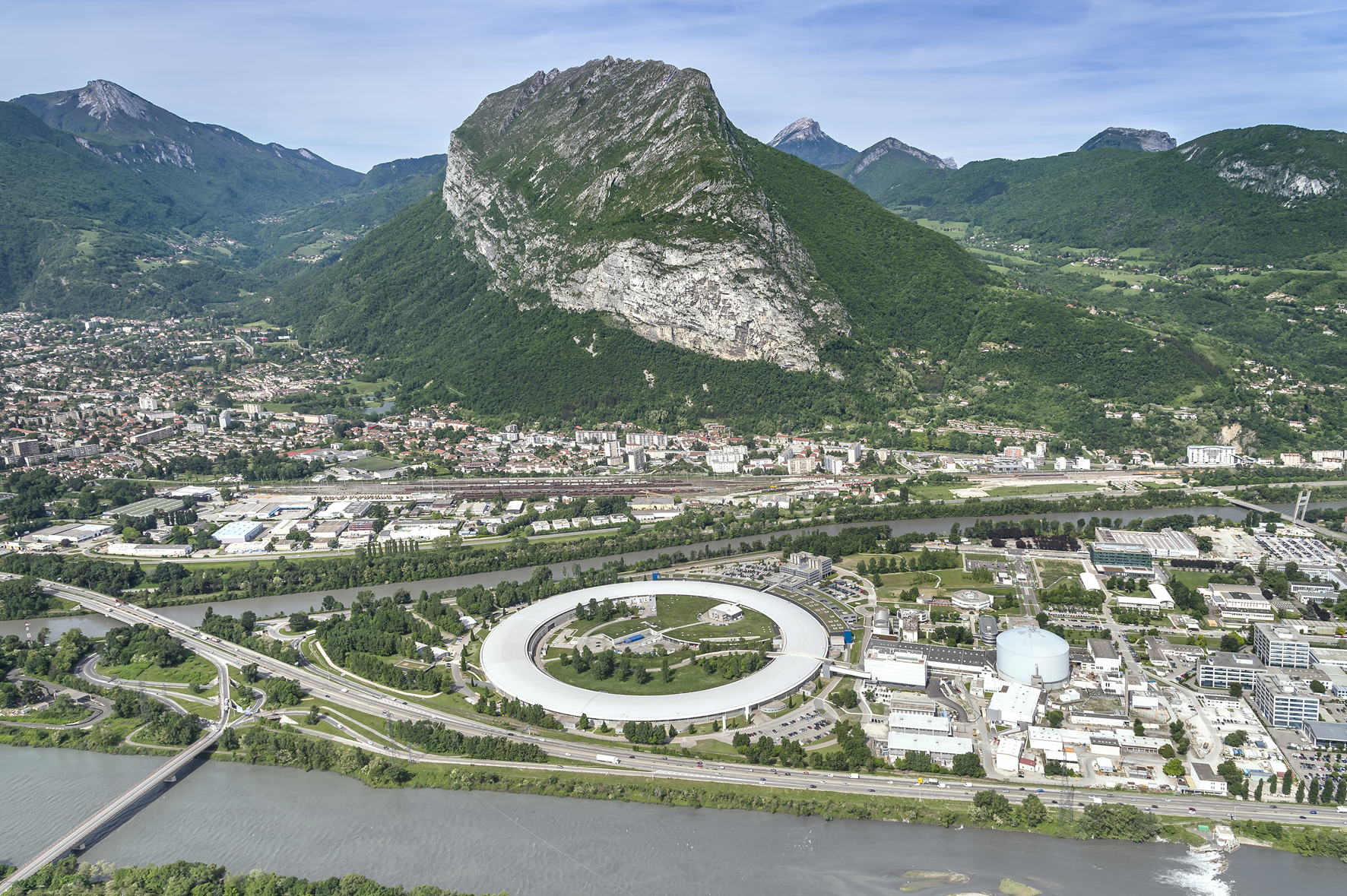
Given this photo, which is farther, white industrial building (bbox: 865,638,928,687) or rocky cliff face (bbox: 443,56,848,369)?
rocky cliff face (bbox: 443,56,848,369)

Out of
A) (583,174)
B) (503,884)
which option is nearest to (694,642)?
(503,884)

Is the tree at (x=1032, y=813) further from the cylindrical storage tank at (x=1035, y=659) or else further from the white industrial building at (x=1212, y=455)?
the white industrial building at (x=1212, y=455)

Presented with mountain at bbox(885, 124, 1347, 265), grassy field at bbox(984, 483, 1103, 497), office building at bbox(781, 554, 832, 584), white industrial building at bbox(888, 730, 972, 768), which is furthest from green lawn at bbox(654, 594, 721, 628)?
mountain at bbox(885, 124, 1347, 265)

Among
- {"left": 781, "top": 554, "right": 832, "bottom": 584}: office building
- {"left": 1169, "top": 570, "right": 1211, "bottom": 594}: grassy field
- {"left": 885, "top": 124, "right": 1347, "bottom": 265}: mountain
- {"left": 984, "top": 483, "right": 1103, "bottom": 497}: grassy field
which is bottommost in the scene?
{"left": 1169, "top": 570, "right": 1211, "bottom": 594}: grassy field

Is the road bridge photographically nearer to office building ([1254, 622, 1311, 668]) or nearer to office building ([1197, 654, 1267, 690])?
office building ([1197, 654, 1267, 690])

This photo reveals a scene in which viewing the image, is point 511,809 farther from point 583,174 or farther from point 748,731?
point 583,174

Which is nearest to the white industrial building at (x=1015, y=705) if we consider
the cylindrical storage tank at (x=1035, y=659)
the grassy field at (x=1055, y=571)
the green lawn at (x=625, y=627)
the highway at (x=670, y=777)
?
the cylindrical storage tank at (x=1035, y=659)

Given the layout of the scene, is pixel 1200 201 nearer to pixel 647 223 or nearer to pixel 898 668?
pixel 647 223

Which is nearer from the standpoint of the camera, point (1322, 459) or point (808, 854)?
point (808, 854)
